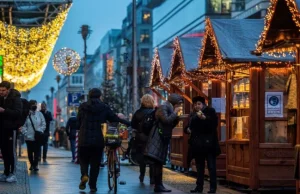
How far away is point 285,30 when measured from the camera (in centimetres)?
1574

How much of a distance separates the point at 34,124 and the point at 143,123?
25.6 feet

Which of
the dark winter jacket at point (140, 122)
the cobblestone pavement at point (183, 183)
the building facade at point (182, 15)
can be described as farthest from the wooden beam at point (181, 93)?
the building facade at point (182, 15)

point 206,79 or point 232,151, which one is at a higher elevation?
point 206,79

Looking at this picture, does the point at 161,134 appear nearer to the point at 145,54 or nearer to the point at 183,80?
the point at 183,80

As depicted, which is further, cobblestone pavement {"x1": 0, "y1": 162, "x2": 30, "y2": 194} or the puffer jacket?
the puffer jacket

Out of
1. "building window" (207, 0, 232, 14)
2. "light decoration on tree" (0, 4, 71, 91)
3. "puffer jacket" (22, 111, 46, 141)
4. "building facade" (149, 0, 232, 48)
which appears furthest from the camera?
"building facade" (149, 0, 232, 48)

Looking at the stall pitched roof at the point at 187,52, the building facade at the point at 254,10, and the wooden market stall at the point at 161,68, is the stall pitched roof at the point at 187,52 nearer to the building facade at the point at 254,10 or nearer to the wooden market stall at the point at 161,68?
the wooden market stall at the point at 161,68

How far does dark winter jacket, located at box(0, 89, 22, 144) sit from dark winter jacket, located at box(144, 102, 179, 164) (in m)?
2.61

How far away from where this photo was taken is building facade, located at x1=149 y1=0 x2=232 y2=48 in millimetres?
89188

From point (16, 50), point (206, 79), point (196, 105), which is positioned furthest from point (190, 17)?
point (196, 105)

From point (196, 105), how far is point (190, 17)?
252ft

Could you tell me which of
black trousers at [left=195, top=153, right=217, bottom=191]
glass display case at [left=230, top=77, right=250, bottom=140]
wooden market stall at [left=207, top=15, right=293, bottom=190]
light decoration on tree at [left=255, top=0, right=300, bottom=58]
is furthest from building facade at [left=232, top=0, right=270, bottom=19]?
light decoration on tree at [left=255, top=0, right=300, bottom=58]

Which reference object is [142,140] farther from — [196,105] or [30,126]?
[30,126]

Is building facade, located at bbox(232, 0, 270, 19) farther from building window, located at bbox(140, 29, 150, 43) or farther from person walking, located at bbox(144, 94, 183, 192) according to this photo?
building window, located at bbox(140, 29, 150, 43)
